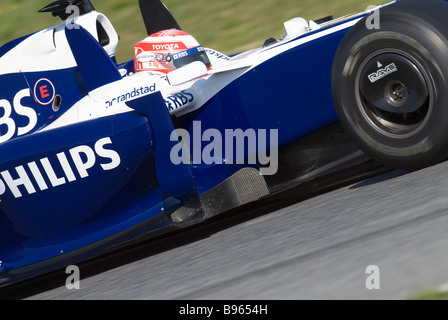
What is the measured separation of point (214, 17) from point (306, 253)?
726 centimetres

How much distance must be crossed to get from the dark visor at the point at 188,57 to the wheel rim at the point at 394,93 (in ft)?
3.67

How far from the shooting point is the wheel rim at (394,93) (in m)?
3.18

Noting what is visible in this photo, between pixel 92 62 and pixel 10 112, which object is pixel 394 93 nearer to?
pixel 92 62

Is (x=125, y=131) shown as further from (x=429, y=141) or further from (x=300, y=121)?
(x=429, y=141)

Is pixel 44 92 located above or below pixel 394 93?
above

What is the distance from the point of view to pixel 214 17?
9648 mm

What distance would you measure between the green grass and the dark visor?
4.33m

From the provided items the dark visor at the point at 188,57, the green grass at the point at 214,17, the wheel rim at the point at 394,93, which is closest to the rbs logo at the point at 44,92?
the dark visor at the point at 188,57

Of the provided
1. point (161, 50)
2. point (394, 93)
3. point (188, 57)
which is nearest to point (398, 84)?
point (394, 93)

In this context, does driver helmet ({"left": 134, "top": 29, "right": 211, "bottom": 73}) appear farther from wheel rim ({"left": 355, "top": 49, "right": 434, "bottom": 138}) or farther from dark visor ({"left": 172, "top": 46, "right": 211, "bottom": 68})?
wheel rim ({"left": 355, "top": 49, "right": 434, "bottom": 138})

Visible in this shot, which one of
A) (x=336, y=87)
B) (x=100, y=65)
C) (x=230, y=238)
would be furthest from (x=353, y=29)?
(x=100, y=65)

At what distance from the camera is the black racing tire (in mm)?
3107

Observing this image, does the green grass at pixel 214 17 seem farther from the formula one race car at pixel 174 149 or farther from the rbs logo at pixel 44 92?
the formula one race car at pixel 174 149

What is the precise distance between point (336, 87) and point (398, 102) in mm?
300
